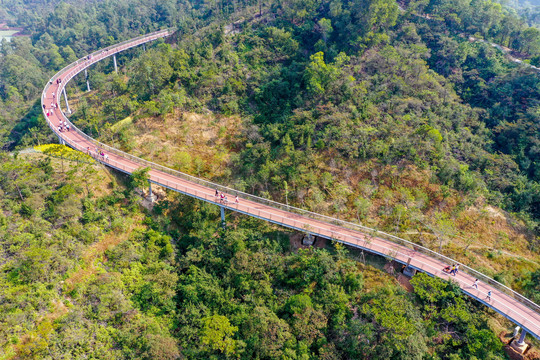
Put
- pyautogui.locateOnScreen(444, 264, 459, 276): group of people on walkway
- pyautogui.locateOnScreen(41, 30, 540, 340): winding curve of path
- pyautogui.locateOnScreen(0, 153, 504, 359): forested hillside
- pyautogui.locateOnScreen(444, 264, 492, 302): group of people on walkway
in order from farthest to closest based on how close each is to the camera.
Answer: pyautogui.locateOnScreen(444, 264, 459, 276): group of people on walkway → pyautogui.locateOnScreen(444, 264, 492, 302): group of people on walkway → pyautogui.locateOnScreen(41, 30, 540, 340): winding curve of path → pyautogui.locateOnScreen(0, 153, 504, 359): forested hillside

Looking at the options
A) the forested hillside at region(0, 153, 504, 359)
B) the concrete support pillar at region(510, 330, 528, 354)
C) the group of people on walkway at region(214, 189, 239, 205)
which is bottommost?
the forested hillside at region(0, 153, 504, 359)

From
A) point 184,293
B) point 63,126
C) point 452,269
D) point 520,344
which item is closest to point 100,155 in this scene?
point 63,126

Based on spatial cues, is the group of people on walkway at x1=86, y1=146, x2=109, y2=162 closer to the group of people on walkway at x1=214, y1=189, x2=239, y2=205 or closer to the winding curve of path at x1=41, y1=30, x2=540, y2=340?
the winding curve of path at x1=41, y1=30, x2=540, y2=340

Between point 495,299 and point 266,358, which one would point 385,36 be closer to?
point 495,299

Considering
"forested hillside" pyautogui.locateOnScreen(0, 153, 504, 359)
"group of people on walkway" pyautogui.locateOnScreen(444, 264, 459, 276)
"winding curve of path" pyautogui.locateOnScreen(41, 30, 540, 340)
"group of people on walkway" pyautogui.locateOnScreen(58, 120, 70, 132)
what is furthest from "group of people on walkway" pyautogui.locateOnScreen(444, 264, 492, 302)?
"group of people on walkway" pyautogui.locateOnScreen(58, 120, 70, 132)

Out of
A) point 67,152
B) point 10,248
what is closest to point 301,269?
point 10,248

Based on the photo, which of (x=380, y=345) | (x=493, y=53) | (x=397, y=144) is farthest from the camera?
(x=493, y=53)

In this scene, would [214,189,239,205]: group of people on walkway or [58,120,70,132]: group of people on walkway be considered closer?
[214,189,239,205]: group of people on walkway
